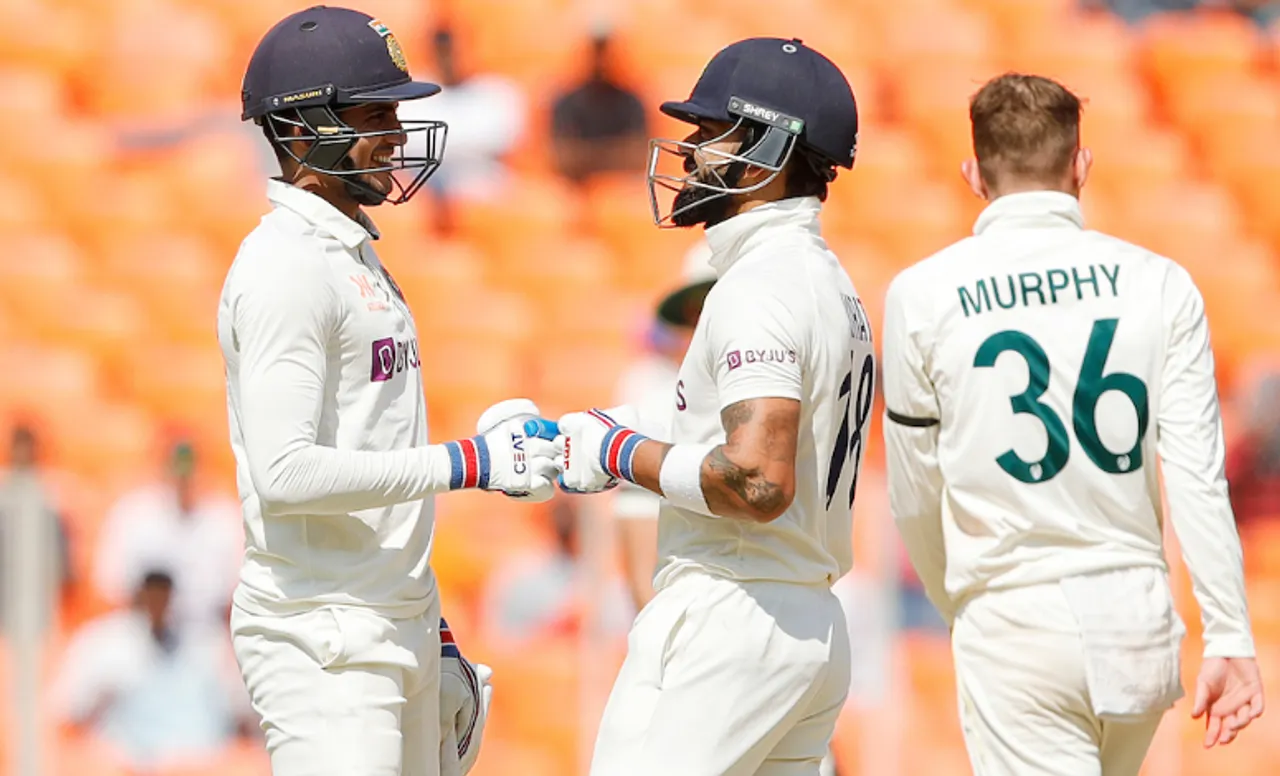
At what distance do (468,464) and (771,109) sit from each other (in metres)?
0.95

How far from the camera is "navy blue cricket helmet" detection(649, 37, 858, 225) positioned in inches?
165

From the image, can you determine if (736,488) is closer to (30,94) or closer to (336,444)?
(336,444)

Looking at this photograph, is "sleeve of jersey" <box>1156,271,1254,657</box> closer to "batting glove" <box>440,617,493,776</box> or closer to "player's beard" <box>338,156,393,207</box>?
"batting glove" <box>440,617,493,776</box>

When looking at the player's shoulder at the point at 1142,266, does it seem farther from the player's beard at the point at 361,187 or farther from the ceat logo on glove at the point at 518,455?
the player's beard at the point at 361,187

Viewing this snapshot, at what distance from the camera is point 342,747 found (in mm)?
4148

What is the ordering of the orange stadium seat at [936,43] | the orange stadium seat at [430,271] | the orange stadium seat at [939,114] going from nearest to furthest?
the orange stadium seat at [430,271], the orange stadium seat at [939,114], the orange stadium seat at [936,43]

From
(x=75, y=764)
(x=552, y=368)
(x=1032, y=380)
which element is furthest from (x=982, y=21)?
(x=1032, y=380)

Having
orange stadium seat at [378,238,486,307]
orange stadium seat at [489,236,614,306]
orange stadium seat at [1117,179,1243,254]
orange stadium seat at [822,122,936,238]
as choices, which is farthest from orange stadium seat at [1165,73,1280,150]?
orange stadium seat at [378,238,486,307]

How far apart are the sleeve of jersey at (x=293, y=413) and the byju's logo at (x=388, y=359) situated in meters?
0.15

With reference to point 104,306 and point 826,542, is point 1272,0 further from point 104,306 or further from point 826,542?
point 826,542

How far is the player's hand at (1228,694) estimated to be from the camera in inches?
167

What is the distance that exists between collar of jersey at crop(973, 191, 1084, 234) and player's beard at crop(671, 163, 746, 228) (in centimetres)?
62

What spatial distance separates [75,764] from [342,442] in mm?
3953

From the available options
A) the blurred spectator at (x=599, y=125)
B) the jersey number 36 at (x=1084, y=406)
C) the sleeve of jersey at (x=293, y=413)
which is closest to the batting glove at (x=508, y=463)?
the sleeve of jersey at (x=293, y=413)
